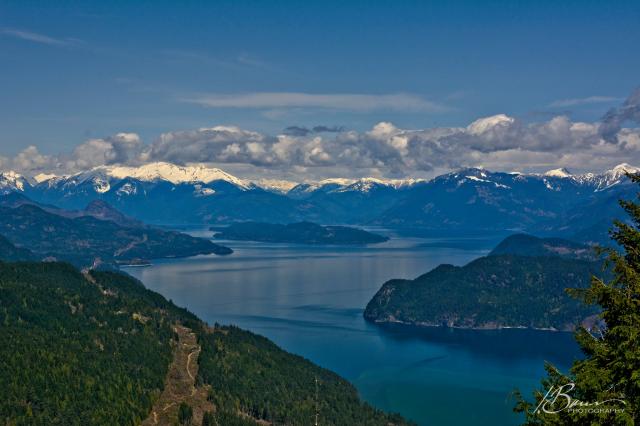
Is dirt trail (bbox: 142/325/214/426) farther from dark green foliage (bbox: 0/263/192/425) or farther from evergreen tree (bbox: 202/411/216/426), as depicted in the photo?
dark green foliage (bbox: 0/263/192/425)

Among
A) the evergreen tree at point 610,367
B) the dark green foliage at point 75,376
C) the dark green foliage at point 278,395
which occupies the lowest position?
the dark green foliage at point 278,395

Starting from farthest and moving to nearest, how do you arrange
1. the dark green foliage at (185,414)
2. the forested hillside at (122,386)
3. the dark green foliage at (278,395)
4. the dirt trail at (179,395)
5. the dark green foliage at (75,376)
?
1. the dark green foliage at (278,395)
2. the dirt trail at (179,395)
3. the dark green foliage at (185,414)
4. the forested hillside at (122,386)
5. the dark green foliage at (75,376)

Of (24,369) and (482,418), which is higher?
(24,369)

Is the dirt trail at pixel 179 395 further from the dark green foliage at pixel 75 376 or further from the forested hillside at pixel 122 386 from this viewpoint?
the dark green foliage at pixel 75 376

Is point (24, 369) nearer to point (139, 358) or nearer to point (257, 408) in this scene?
point (139, 358)

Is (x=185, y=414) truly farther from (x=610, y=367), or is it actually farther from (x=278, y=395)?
(x=610, y=367)

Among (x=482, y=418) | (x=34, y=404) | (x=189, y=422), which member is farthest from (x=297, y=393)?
(x=34, y=404)

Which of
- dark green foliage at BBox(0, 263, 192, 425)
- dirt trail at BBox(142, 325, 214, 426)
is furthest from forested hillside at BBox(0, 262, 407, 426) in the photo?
dirt trail at BBox(142, 325, 214, 426)

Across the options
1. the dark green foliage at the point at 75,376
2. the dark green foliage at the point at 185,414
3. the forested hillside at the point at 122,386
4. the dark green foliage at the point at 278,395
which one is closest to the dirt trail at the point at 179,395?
the dark green foliage at the point at 185,414
